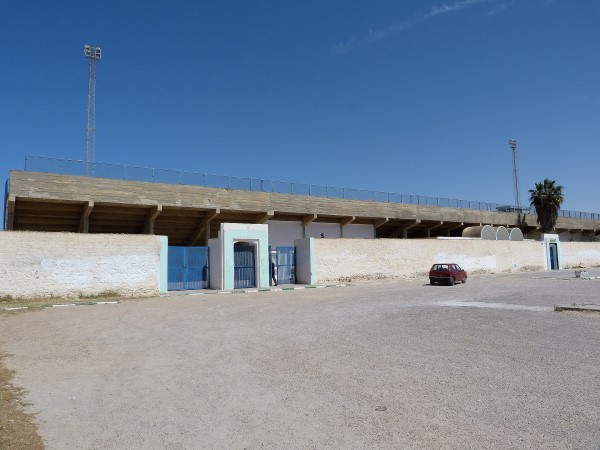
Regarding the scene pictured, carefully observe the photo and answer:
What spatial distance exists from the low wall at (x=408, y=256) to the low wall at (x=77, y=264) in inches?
477

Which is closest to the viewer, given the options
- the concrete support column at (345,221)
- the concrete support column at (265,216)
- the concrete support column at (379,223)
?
the concrete support column at (265,216)

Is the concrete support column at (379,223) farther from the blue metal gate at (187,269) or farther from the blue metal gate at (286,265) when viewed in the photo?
the blue metal gate at (187,269)

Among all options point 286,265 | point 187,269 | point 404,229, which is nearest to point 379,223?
point 404,229

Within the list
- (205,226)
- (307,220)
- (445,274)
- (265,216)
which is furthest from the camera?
(307,220)

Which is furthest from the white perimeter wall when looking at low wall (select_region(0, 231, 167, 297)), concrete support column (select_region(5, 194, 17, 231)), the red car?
concrete support column (select_region(5, 194, 17, 231))

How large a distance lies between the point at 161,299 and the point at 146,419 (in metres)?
17.9

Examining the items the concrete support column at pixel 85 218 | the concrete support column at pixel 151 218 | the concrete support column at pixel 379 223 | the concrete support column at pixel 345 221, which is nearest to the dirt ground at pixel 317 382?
the concrete support column at pixel 85 218

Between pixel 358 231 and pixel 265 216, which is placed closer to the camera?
pixel 265 216

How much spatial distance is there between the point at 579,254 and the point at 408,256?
3237cm

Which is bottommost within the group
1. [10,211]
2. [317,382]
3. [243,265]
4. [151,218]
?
[317,382]

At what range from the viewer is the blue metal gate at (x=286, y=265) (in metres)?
31.8

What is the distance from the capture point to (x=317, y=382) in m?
6.79

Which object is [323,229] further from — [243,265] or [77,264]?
[77,264]

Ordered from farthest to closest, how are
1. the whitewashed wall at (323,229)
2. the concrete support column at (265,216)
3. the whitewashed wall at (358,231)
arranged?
1. the whitewashed wall at (358,231)
2. the whitewashed wall at (323,229)
3. the concrete support column at (265,216)
